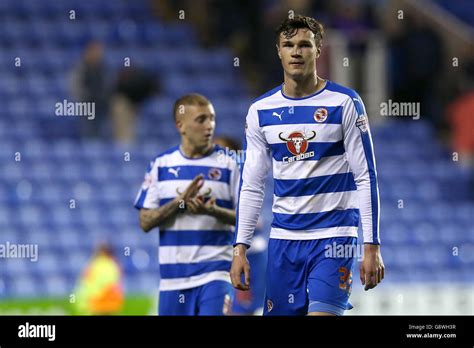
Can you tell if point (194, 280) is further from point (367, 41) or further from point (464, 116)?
point (367, 41)

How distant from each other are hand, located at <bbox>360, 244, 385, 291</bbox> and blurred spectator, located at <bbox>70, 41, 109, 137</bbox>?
9.14 metres

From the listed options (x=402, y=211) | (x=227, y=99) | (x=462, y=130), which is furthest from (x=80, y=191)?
(x=462, y=130)

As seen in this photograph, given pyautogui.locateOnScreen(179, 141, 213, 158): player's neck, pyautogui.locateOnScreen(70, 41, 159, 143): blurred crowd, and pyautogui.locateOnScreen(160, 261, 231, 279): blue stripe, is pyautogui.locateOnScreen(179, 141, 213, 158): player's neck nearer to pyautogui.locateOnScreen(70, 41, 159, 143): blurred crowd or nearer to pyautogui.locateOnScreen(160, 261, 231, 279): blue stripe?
pyautogui.locateOnScreen(160, 261, 231, 279): blue stripe

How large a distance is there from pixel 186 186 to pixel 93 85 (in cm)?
755

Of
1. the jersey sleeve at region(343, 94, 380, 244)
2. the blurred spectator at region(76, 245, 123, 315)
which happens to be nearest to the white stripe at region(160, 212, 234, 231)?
the jersey sleeve at region(343, 94, 380, 244)

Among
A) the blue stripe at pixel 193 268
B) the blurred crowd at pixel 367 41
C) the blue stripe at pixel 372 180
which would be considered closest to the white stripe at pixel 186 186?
the blue stripe at pixel 193 268

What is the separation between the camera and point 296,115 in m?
7.22

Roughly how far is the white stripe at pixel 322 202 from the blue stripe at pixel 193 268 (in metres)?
1.20

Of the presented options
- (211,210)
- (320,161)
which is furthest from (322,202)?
(211,210)

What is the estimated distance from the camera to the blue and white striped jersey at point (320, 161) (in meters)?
7.10

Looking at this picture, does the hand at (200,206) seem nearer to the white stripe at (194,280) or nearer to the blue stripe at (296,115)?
the white stripe at (194,280)

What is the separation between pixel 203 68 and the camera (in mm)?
17438

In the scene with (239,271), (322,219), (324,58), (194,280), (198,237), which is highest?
(324,58)

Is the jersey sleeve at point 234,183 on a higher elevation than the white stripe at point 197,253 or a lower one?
higher
